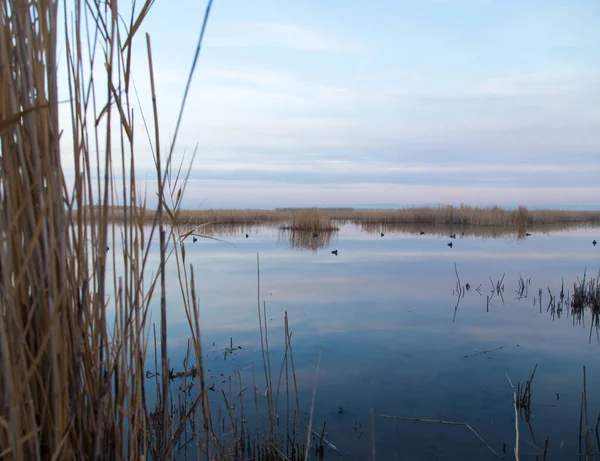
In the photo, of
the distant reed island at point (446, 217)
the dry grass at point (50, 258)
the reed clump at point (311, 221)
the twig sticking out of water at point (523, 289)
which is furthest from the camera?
the distant reed island at point (446, 217)

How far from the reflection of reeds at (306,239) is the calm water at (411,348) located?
5.05 m

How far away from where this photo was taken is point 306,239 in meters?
18.4

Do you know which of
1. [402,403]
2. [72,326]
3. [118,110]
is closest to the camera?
[72,326]

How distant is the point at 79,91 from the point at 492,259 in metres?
12.6

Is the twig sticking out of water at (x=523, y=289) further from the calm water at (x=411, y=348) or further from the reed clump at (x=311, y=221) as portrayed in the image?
the reed clump at (x=311, y=221)

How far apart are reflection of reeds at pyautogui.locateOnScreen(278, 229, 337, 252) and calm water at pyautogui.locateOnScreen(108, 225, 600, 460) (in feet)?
16.6

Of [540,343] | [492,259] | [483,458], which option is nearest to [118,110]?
[483,458]

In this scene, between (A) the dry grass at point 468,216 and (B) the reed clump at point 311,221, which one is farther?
(A) the dry grass at point 468,216

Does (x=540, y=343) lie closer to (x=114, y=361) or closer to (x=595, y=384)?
(x=595, y=384)

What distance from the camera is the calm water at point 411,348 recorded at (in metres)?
3.28

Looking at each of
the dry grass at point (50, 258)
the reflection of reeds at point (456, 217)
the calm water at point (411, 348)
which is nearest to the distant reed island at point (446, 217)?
the reflection of reeds at point (456, 217)

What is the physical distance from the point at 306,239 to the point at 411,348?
13385 millimetres

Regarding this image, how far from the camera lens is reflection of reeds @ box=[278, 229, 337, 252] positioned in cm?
1601

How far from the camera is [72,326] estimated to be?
967 mm
